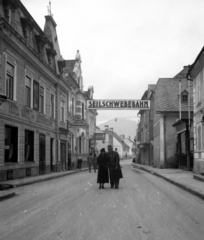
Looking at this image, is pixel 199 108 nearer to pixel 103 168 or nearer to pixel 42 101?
pixel 103 168

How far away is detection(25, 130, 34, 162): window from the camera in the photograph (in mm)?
23920

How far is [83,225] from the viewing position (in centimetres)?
763

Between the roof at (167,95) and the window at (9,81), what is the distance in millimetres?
21476

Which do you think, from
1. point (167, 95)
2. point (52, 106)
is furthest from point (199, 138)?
point (167, 95)

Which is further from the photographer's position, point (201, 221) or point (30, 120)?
point (30, 120)

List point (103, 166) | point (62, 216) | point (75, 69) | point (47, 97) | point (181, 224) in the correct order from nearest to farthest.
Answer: point (181, 224), point (62, 216), point (103, 166), point (47, 97), point (75, 69)

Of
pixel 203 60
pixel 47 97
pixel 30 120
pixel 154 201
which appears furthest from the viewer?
pixel 47 97

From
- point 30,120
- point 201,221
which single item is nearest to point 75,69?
point 30,120

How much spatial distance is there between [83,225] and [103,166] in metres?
8.82

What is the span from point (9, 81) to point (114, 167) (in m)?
7.99

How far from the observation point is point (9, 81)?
20.9 metres

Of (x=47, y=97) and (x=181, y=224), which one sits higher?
(x=47, y=97)

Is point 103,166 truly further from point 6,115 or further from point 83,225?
point 83,225

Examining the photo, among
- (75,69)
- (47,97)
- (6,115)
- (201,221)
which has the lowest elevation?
(201,221)
